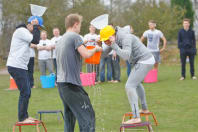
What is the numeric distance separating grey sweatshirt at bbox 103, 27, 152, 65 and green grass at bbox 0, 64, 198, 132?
52.9 inches

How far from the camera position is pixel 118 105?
30.7 feet

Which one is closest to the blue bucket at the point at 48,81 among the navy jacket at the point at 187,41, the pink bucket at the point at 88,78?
the pink bucket at the point at 88,78

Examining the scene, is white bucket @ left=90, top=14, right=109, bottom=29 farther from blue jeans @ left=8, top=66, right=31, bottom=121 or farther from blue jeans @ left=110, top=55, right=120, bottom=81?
blue jeans @ left=110, top=55, right=120, bottom=81

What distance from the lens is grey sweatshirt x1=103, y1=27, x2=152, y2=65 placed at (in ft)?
20.3

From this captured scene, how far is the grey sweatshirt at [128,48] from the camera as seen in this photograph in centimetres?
619

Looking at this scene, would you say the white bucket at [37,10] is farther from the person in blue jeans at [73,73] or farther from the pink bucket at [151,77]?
the pink bucket at [151,77]

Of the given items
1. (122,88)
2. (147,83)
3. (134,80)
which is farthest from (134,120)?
(147,83)

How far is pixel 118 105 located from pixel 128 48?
3274 mm

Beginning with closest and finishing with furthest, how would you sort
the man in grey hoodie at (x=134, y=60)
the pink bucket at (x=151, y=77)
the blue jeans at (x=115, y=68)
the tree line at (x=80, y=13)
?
the man in grey hoodie at (x=134, y=60)
the pink bucket at (x=151, y=77)
the blue jeans at (x=115, y=68)
the tree line at (x=80, y=13)

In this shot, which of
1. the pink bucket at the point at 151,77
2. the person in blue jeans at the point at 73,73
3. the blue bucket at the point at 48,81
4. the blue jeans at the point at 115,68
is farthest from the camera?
the blue jeans at the point at 115,68

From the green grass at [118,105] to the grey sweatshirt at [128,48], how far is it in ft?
4.41

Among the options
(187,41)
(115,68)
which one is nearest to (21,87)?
(115,68)

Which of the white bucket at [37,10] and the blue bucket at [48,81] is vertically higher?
the white bucket at [37,10]

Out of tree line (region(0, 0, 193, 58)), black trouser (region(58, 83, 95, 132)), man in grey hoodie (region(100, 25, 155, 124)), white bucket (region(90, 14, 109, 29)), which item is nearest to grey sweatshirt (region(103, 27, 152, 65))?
man in grey hoodie (region(100, 25, 155, 124))
